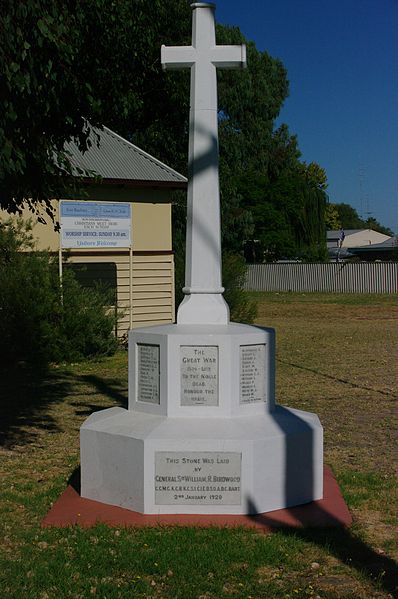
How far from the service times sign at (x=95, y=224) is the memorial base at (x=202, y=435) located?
10520 millimetres

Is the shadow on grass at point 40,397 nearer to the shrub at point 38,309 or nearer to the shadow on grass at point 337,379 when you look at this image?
the shrub at point 38,309

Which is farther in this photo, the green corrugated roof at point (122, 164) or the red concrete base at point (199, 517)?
the green corrugated roof at point (122, 164)

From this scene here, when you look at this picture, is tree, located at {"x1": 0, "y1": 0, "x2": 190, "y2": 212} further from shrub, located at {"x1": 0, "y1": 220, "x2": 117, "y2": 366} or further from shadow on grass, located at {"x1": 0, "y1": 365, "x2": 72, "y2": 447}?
shrub, located at {"x1": 0, "y1": 220, "x2": 117, "y2": 366}

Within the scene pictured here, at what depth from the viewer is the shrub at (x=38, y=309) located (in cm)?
1556

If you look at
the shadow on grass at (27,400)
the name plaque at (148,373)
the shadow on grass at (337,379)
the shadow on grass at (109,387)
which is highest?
the name plaque at (148,373)

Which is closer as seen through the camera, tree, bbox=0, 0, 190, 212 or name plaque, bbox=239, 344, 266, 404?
tree, bbox=0, 0, 190, 212

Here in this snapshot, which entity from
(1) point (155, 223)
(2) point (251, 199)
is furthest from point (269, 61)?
(1) point (155, 223)

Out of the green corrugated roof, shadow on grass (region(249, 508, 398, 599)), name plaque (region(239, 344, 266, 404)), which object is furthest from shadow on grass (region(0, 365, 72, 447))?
the green corrugated roof

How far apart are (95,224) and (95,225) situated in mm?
21

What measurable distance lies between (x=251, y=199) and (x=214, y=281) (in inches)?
2142

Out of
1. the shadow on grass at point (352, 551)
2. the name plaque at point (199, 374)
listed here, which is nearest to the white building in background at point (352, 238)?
the name plaque at point (199, 374)

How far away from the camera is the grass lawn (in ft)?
15.7

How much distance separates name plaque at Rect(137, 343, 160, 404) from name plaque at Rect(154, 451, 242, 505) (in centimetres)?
63

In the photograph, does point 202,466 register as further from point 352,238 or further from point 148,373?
point 352,238
